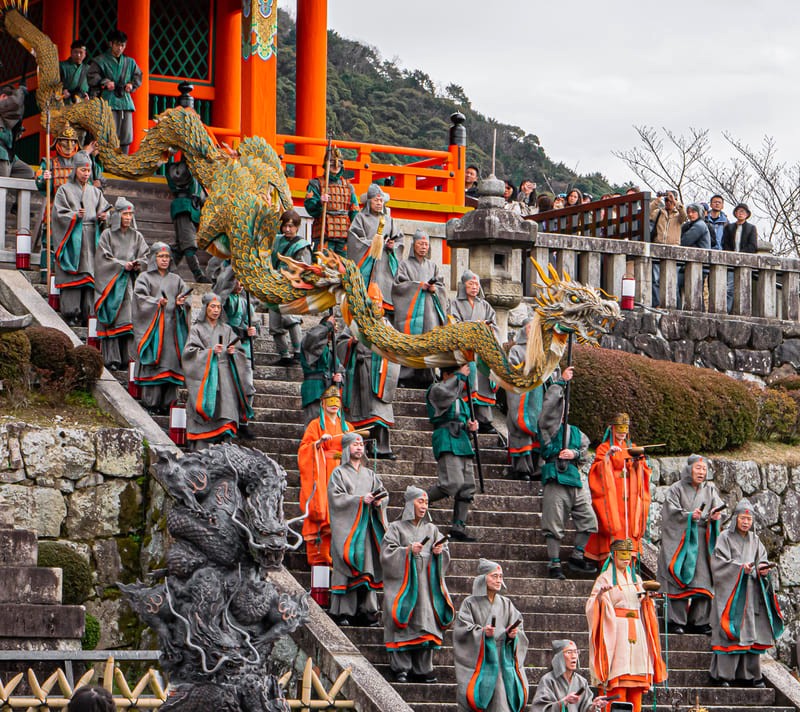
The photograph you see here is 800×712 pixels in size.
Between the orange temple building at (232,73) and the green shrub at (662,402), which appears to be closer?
the green shrub at (662,402)

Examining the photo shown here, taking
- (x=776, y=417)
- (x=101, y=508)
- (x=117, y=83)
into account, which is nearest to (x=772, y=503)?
(x=776, y=417)

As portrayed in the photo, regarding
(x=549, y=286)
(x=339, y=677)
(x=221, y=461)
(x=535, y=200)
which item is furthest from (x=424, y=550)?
(x=535, y=200)

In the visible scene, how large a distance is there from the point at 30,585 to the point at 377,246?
5.70 metres

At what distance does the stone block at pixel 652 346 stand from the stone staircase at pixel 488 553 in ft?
12.7

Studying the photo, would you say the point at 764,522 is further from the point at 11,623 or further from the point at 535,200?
the point at 11,623

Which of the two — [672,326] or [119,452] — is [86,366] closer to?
[119,452]

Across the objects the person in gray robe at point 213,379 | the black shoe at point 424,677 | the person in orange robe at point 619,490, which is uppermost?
the person in gray robe at point 213,379

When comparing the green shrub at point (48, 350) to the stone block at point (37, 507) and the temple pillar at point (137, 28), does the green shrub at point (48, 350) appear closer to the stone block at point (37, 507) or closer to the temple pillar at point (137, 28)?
the stone block at point (37, 507)

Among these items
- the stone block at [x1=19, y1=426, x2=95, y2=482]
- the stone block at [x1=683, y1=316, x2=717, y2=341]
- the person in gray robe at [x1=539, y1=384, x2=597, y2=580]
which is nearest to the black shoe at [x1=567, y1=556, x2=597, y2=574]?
the person in gray robe at [x1=539, y1=384, x2=597, y2=580]

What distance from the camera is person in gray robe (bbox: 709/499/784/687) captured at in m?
15.6

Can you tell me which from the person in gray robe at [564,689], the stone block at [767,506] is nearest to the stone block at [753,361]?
the stone block at [767,506]

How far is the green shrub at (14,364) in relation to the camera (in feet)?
52.4

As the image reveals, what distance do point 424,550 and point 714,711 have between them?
2836 millimetres

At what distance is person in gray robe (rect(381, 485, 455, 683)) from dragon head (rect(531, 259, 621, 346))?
6.20 ft
